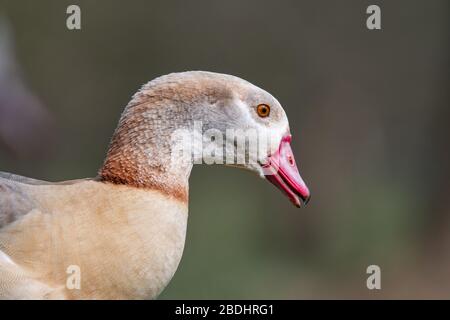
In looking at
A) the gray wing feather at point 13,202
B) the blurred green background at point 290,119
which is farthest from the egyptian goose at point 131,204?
the blurred green background at point 290,119

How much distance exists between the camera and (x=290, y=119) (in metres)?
7.79

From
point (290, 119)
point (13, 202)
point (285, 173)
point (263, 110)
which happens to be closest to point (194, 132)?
point (263, 110)

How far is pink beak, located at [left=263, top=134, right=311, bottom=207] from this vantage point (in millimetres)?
2643

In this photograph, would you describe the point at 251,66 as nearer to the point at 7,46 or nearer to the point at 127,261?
the point at 7,46

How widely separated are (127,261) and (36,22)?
647 centimetres

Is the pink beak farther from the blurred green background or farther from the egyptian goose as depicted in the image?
the blurred green background

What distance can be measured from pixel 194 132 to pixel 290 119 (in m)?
5.37

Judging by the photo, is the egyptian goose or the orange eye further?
the orange eye

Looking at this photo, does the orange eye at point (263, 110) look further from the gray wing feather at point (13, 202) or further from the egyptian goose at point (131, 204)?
the gray wing feather at point (13, 202)

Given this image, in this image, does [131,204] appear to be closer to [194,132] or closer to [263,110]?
Result: [194,132]

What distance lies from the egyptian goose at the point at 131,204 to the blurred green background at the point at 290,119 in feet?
10.7

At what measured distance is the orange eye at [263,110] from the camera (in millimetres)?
2572

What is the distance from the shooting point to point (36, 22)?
830 centimetres

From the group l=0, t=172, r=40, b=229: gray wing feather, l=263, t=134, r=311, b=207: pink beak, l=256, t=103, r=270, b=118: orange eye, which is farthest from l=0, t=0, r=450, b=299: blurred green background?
l=0, t=172, r=40, b=229: gray wing feather
